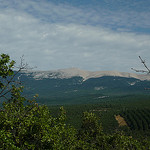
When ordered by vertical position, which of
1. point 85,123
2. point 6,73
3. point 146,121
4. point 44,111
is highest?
point 6,73

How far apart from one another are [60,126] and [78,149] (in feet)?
33.7

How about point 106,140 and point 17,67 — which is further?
point 106,140

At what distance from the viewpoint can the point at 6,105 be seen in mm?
14078

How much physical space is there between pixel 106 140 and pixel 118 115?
127 meters

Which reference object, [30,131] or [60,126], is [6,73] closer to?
[30,131]

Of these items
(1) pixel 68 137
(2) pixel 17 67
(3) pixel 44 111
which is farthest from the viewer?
(1) pixel 68 137

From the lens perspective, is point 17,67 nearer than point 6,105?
Yes

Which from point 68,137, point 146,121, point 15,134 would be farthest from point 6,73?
point 146,121

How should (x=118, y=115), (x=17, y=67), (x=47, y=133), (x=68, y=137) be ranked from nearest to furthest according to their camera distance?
(x=17, y=67) < (x=47, y=133) < (x=68, y=137) < (x=118, y=115)

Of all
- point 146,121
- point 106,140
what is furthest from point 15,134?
point 146,121

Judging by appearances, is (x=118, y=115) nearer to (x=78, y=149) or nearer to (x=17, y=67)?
(x=78, y=149)

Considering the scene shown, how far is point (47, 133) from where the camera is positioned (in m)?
13.8

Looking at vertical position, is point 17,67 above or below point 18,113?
above

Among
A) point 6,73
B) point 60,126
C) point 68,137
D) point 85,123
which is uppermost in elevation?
point 6,73
